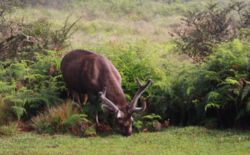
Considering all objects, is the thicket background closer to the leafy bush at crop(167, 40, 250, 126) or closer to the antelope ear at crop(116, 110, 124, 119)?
the leafy bush at crop(167, 40, 250, 126)

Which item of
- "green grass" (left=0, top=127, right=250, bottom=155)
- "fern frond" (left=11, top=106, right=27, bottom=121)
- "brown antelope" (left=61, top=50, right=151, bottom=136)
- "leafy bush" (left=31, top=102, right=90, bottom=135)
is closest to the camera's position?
"green grass" (left=0, top=127, right=250, bottom=155)

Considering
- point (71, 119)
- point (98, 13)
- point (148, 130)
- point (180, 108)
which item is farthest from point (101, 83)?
point (98, 13)

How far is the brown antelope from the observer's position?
860 cm

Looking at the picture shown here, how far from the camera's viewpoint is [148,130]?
370 inches

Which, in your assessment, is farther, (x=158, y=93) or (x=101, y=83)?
(x=158, y=93)

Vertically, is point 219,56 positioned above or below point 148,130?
above

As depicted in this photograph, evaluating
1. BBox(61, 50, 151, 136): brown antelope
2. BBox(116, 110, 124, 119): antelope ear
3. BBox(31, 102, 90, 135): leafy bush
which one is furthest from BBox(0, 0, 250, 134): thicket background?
BBox(116, 110, 124, 119): antelope ear

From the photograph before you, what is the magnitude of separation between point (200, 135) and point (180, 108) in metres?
1.76

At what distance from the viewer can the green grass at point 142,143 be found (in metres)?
7.31

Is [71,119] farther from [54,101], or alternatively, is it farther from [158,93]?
[158,93]

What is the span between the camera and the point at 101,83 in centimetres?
927

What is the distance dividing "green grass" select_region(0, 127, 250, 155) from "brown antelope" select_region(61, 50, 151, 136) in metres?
0.68

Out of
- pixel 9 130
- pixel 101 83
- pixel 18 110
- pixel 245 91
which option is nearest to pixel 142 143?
pixel 101 83

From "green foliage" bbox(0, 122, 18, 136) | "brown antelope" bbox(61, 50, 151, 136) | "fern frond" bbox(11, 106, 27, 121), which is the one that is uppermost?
"brown antelope" bbox(61, 50, 151, 136)
